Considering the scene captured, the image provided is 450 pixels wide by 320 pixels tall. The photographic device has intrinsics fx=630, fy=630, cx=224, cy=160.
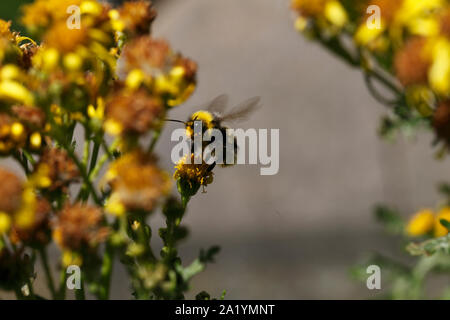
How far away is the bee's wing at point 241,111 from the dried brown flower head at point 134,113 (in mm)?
664

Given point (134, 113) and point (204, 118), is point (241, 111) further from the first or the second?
point (134, 113)

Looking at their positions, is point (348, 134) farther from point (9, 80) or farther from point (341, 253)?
point (9, 80)

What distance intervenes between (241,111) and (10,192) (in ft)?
2.75

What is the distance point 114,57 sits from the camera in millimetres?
1345

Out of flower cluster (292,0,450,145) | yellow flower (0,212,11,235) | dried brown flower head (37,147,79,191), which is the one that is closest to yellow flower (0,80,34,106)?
dried brown flower head (37,147,79,191)

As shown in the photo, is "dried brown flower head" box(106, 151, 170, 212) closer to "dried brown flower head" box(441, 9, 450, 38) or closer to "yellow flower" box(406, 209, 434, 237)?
"dried brown flower head" box(441, 9, 450, 38)

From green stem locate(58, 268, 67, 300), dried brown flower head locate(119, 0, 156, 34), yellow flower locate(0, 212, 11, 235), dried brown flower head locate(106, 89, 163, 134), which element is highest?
dried brown flower head locate(119, 0, 156, 34)

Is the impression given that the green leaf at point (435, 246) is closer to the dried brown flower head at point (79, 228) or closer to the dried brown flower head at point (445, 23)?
the dried brown flower head at point (445, 23)

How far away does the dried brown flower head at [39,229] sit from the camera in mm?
1168

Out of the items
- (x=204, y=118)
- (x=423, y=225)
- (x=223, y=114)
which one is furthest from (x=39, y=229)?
(x=423, y=225)

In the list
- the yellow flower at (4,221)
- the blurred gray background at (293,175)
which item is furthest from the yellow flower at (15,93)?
the blurred gray background at (293,175)

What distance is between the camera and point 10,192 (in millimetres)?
1094

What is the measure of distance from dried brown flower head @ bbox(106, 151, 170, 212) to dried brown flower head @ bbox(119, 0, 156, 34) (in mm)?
344

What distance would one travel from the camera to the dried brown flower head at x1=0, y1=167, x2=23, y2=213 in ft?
3.54
